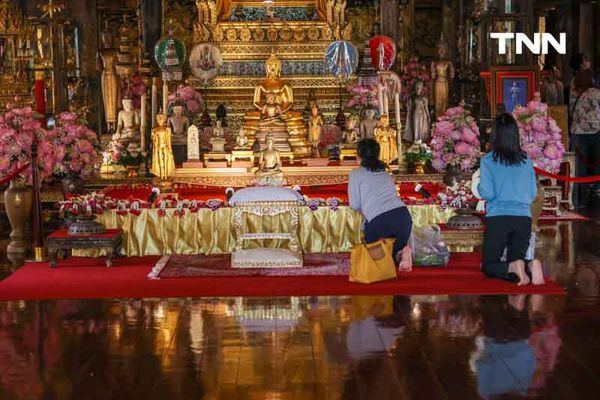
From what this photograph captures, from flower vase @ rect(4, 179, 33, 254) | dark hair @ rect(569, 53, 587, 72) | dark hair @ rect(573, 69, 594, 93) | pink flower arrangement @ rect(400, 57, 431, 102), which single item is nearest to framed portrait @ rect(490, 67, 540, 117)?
dark hair @ rect(573, 69, 594, 93)

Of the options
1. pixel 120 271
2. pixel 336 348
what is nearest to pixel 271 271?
pixel 120 271

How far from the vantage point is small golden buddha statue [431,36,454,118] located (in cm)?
1559

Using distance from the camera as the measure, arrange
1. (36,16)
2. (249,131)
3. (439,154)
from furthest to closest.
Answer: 1. (36,16)
2. (249,131)
3. (439,154)

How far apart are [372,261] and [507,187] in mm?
1063

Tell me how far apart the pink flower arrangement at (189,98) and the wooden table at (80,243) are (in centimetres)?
519

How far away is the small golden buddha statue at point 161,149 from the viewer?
11453mm

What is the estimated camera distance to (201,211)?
374 inches

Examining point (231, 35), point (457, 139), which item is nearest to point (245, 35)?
point (231, 35)

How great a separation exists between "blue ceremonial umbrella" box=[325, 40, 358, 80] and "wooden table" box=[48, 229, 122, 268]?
5.51 metres

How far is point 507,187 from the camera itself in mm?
7688

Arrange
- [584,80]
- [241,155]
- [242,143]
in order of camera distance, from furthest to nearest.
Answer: [584,80] → [242,143] → [241,155]

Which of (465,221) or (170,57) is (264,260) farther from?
(170,57)

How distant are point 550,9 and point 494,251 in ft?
39.6

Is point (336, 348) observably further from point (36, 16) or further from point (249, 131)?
point (36, 16)
